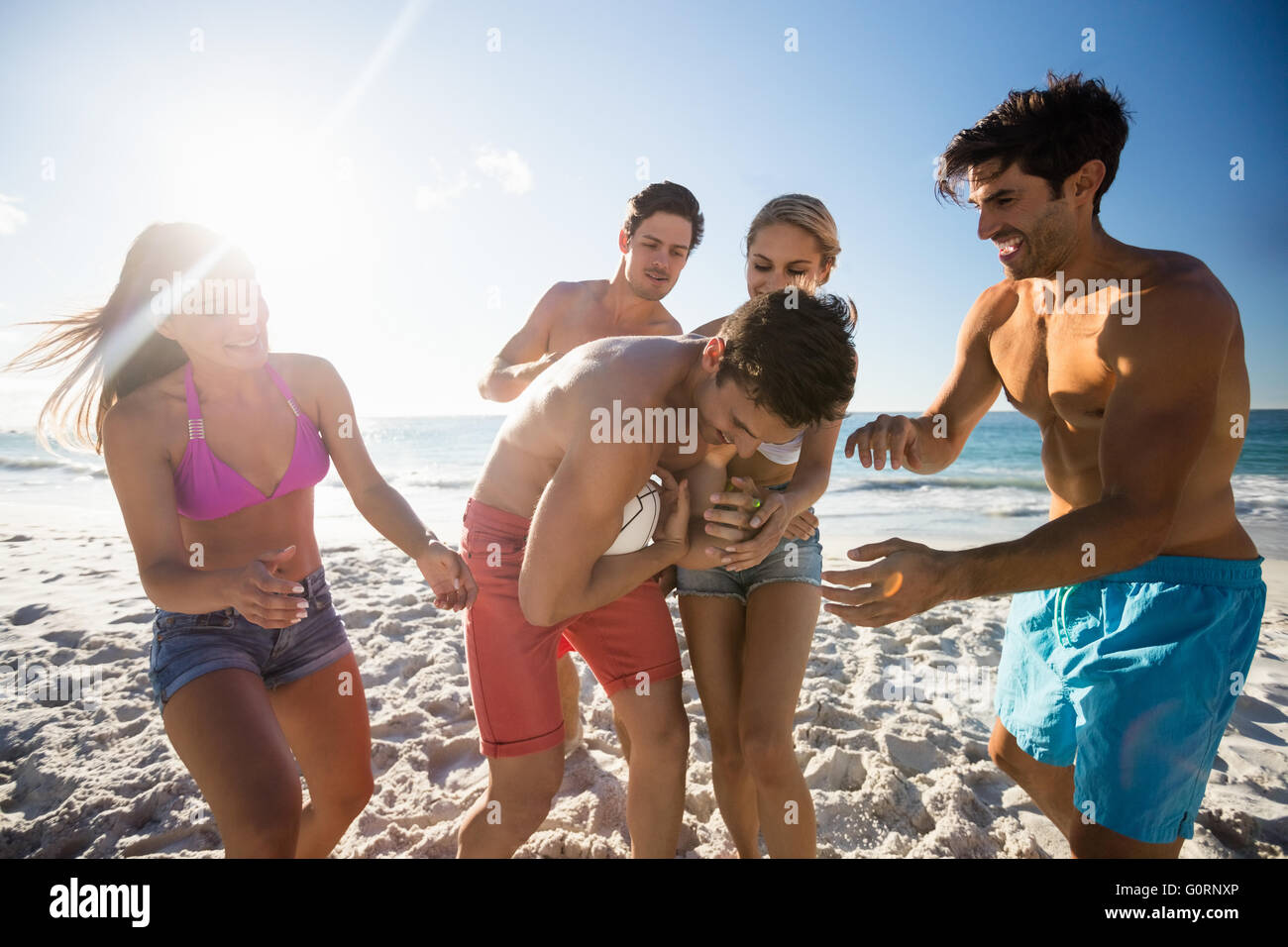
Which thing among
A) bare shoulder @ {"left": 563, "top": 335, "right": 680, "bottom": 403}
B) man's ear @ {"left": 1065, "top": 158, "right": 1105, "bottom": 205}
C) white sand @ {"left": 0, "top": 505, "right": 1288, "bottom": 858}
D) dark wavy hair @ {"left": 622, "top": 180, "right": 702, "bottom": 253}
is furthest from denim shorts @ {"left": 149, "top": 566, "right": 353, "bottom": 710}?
man's ear @ {"left": 1065, "top": 158, "right": 1105, "bottom": 205}

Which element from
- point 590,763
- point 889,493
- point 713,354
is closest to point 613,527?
point 713,354

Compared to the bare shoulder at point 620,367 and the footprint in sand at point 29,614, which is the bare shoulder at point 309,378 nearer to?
the bare shoulder at point 620,367

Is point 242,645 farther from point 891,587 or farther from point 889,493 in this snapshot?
point 889,493

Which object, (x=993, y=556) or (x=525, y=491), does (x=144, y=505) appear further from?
(x=993, y=556)

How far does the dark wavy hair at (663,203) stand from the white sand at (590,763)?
303 centimetres

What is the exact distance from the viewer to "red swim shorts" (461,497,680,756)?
2.31 metres

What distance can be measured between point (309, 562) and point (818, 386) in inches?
82.6

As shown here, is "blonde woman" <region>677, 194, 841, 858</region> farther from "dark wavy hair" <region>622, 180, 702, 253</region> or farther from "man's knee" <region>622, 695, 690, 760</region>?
"dark wavy hair" <region>622, 180, 702, 253</region>

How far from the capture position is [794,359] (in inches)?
Result: 80.3

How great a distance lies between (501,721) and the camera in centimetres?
230

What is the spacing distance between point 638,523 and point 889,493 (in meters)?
14.1

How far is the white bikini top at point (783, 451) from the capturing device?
271 centimetres

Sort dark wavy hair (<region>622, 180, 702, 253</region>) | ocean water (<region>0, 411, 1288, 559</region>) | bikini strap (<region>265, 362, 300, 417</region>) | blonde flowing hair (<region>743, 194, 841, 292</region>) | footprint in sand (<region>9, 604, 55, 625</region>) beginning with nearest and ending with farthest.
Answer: bikini strap (<region>265, 362, 300, 417</region>), blonde flowing hair (<region>743, 194, 841, 292</region>), dark wavy hair (<region>622, 180, 702, 253</region>), footprint in sand (<region>9, 604, 55, 625</region>), ocean water (<region>0, 411, 1288, 559</region>)
